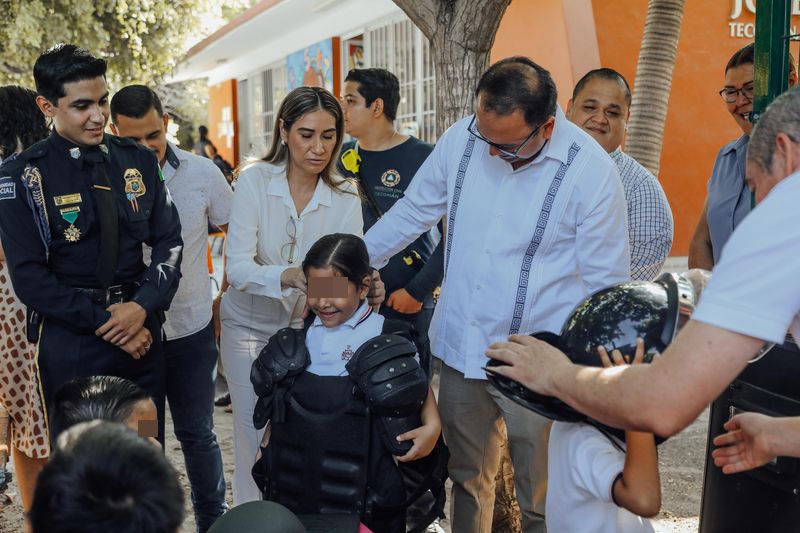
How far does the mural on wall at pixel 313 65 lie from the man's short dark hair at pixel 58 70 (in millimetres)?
10598

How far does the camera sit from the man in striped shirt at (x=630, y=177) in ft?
12.4

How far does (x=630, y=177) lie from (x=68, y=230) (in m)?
2.32

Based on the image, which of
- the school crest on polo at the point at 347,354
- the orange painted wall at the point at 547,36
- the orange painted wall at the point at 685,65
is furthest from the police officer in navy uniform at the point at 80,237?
the orange painted wall at the point at 685,65

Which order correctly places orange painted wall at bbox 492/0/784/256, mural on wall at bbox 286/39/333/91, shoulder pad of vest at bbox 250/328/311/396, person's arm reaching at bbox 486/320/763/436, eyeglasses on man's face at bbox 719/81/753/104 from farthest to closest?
mural on wall at bbox 286/39/333/91, orange painted wall at bbox 492/0/784/256, eyeglasses on man's face at bbox 719/81/753/104, shoulder pad of vest at bbox 250/328/311/396, person's arm reaching at bbox 486/320/763/436

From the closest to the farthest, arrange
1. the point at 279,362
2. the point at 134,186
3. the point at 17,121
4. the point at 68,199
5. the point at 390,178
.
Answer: the point at 279,362 < the point at 68,199 < the point at 134,186 < the point at 17,121 < the point at 390,178

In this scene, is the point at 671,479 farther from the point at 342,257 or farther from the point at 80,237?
the point at 80,237

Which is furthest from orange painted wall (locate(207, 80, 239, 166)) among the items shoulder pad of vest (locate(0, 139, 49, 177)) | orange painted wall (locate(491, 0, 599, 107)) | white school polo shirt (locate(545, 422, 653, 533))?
white school polo shirt (locate(545, 422, 653, 533))

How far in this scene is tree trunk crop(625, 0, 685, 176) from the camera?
22.7 feet

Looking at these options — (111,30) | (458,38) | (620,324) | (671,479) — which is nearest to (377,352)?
(620,324)

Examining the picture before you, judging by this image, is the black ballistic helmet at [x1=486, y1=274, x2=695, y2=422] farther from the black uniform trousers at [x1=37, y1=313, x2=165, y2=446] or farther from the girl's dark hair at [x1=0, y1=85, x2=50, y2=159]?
the girl's dark hair at [x1=0, y1=85, x2=50, y2=159]

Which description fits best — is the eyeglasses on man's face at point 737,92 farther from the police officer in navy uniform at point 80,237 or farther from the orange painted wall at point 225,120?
the orange painted wall at point 225,120

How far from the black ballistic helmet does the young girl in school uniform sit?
76 centimetres

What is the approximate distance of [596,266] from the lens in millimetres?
3104

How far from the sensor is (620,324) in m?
2.12
